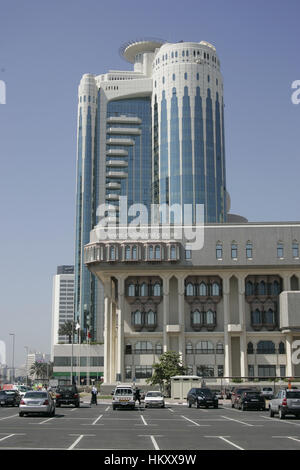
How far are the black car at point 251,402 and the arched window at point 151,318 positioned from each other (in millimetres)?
46500

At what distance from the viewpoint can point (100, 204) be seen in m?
179

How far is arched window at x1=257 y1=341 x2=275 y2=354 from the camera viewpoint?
92000 mm

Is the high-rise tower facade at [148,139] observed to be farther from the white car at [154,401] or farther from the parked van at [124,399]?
the parked van at [124,399]

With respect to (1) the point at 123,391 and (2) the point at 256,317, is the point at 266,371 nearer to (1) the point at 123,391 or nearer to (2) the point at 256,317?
(2) the point at 256,317

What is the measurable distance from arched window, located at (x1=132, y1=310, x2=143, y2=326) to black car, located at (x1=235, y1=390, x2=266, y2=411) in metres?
46.9

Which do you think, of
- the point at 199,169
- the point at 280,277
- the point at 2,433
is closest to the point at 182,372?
the point at 280,277

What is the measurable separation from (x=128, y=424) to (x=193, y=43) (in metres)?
151

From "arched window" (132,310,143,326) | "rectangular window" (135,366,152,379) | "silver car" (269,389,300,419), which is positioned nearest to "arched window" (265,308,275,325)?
"arched window" (132,310,143,326)

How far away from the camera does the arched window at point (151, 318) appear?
308ft

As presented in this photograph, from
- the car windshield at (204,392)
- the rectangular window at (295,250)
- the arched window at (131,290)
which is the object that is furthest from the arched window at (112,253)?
the car windshield at (204,392)

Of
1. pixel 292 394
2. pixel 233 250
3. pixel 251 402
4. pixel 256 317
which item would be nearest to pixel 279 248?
pixel 233 250

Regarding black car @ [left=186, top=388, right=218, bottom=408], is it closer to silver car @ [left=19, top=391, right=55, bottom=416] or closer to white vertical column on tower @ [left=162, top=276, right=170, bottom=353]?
silver car @ [left=19, top=391, right=55, bottom=416]

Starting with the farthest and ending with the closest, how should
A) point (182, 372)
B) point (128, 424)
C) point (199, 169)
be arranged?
point (199, 169)
point (182, 372)
point (128, 424)

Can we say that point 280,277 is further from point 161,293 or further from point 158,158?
point 158,158
